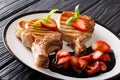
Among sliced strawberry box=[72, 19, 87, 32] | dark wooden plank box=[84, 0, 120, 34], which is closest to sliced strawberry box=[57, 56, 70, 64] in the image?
sliced strawberry box=[72, 19, 87, 32]

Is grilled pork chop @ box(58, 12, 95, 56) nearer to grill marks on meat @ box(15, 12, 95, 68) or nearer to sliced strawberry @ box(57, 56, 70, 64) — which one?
grill marks on meat @ box(15, 12, 95, 68)

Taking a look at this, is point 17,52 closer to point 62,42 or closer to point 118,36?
point 62,42

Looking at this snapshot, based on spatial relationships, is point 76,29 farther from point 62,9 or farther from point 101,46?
point 62,9

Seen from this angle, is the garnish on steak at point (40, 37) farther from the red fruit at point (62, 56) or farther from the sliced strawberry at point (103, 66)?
the sliced strawberry at point (103, 66)

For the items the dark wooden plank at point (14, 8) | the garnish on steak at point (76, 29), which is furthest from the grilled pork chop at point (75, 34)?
the dark wooden plank at point (14, 8)

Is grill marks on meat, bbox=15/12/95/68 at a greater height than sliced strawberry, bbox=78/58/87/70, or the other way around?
grill marks on meat, bbox=15/12/95/68

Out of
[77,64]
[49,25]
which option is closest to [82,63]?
[77,64]
